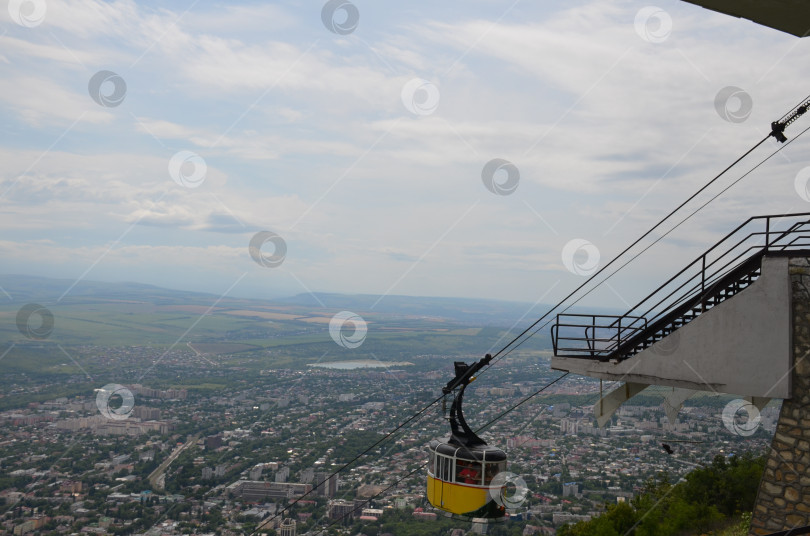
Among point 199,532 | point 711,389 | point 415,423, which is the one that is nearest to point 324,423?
point 415,423

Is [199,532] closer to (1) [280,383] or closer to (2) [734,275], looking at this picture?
(2) [734,275]

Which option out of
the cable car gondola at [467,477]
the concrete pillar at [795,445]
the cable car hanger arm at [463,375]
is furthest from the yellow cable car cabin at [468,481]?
the concrete pillar at [795,445]

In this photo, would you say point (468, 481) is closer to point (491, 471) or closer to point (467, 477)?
point (467, 477)

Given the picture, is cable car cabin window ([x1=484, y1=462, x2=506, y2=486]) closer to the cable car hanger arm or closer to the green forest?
the cable car hanger arm

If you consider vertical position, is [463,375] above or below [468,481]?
above

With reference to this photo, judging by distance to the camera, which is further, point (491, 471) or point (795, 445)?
point (491, 471)

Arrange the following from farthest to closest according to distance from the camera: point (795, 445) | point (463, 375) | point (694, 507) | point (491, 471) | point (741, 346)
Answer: point (694, 507) → point (463, 375) → point (491, 471) → point (741, 346) → point (795, 445)

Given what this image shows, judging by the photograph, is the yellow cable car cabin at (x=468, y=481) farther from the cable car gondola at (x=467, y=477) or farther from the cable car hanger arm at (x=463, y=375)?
the cable car hanger arm at (x=463, y=375)

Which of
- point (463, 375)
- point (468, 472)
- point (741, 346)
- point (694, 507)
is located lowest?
point (694, 507)

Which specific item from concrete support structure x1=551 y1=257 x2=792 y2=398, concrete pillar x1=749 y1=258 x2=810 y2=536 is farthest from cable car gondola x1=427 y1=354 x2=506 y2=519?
concrete pillar x1=749 y1=258 x2=810 y2=536

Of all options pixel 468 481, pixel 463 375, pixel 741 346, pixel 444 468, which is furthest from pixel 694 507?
pixel 463 375
